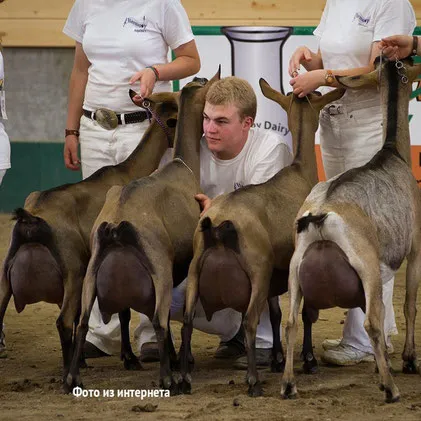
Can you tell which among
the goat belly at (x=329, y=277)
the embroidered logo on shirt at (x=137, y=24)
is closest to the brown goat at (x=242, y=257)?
the goat belly at (x=329, y=277)

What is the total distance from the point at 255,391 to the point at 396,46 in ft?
6.20

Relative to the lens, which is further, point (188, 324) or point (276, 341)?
point (276, 341)

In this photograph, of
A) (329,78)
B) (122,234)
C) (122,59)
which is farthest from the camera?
(122,59)

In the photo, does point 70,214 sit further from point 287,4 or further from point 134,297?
point 287,4

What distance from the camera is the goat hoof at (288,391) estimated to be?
444 centimetres

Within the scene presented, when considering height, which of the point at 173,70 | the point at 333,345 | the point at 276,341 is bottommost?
the point at 333,345

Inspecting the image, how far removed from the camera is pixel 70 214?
16.0 feet

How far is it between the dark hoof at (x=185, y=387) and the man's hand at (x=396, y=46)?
6.38 feet

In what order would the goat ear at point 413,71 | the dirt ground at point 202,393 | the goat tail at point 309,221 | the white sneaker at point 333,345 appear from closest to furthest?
the dirt ground at point 202,393
the goat tail at point 309,221
the goat ear at point 413,71
the white sneaker at point 333,345

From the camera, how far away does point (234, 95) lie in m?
5.14

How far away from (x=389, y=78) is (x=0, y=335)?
2.49m

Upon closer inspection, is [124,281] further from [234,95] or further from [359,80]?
[359,80]

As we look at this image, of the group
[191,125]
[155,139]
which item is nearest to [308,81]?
[191,125]

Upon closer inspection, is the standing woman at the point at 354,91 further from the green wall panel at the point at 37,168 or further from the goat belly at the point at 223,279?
the green wall panel at the point at 37,168
